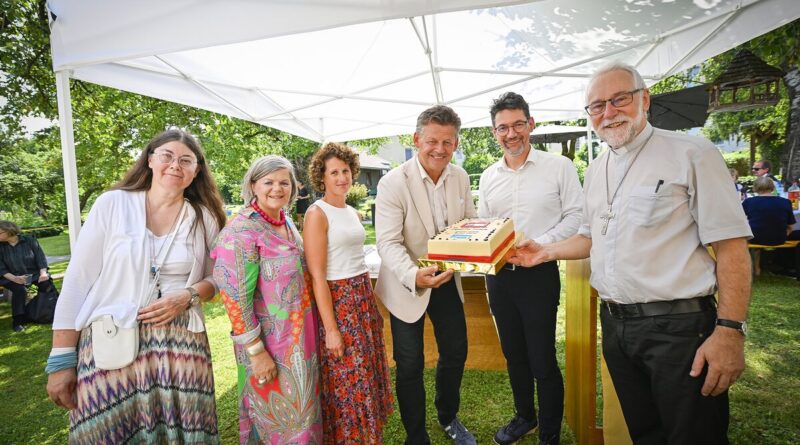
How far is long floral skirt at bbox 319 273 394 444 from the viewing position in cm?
239

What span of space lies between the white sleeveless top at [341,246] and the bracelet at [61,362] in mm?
1350

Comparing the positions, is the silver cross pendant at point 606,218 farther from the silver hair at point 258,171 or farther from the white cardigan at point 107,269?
the white cardigan at point 107,269

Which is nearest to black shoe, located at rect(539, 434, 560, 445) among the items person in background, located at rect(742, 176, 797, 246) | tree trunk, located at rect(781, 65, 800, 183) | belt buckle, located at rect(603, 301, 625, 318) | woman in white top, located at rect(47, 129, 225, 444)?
belt buckle, located at rect(603, 301, 625, 318)

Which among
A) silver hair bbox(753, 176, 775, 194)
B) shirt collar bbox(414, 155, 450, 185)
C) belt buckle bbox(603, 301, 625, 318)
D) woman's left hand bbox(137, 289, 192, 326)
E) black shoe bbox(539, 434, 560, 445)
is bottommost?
black shoe bbox(539, 434, 560, 445)

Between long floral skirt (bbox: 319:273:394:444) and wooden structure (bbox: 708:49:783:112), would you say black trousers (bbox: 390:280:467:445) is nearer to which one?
long floral skirt (bbox: 319:273:394:444)

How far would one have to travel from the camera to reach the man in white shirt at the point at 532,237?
251 centimetres

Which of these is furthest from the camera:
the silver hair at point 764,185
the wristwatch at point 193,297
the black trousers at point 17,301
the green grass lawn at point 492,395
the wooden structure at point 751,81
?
the black trousers at point 17,301

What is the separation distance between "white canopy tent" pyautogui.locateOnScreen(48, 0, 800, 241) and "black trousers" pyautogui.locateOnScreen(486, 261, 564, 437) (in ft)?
5.70

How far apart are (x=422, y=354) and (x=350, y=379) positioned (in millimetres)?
529

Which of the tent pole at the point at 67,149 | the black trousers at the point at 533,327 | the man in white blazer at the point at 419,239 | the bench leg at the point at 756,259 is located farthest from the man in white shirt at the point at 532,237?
the bench leg at the point at 756,259

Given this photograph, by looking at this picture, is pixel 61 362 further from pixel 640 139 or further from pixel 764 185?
pixel 764 185

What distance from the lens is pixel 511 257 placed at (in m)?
2.22

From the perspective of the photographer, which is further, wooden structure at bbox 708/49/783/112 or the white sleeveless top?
wooden structure at bbox 708/49/783/112

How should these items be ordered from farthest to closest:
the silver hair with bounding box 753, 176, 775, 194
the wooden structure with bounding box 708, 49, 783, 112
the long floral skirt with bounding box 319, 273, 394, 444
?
1. the silver hair with bounding box 753, 176, 775, 194
2. the wooden structure with bounding box 708, 49, 783, 112
3. the long floral skirt with bounding box 319, 273, 394, 444
